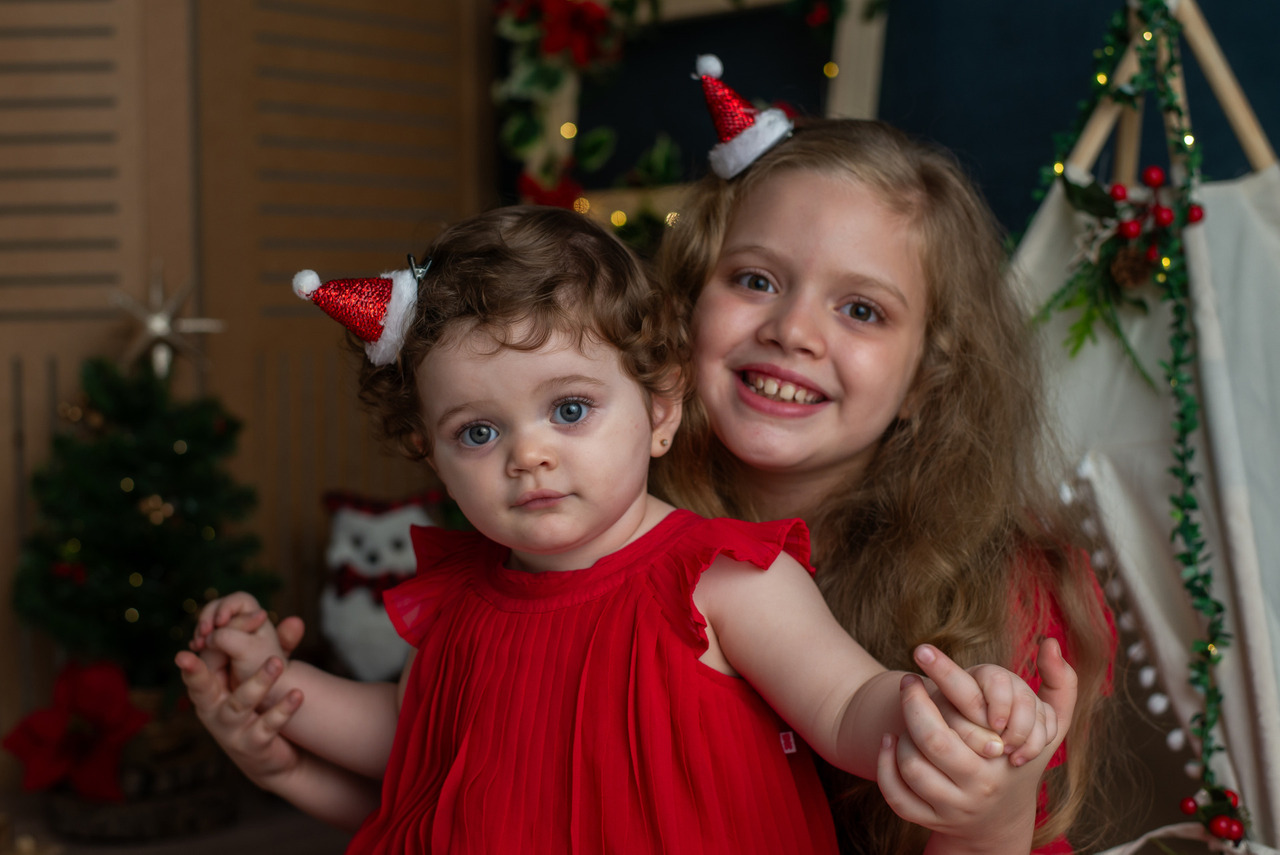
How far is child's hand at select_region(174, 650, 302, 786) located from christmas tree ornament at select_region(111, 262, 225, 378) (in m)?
1.60

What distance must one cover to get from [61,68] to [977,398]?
243cm

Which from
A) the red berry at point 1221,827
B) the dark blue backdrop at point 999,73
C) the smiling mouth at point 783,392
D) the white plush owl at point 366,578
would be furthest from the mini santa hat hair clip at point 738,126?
the white plush owl at point 366,578

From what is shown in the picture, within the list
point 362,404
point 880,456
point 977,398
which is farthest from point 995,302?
point 362,404

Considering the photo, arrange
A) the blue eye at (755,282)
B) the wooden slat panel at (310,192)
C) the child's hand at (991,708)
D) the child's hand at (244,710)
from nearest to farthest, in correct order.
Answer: the child's hand at (991,708), the child's hand at (244,710), the blue eye at (755,282), the wooden slat panel at (310,192)

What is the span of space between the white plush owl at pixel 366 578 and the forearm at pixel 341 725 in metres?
1.39

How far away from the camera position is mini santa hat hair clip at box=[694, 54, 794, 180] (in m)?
1.33

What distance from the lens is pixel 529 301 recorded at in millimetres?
952

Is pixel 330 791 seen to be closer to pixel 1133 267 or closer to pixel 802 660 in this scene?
pixel 802 660

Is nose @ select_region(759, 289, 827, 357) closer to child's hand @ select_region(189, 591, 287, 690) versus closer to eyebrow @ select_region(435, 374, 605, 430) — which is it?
eyebrow @ select_region(435, 374, 605, 430)

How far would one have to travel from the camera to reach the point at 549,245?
3.31 ft

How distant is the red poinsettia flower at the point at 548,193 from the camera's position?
2.66m

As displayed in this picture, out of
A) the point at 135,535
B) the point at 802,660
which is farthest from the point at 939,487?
the point at 135,535

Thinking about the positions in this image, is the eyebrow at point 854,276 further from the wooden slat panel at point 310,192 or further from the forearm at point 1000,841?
the wooden slat panel at point 310,192

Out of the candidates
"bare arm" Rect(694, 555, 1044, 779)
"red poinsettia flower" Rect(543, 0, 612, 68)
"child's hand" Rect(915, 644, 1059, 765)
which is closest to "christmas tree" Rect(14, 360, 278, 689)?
"red poinsettia flower" Rect(543, 0, 612, 68)
